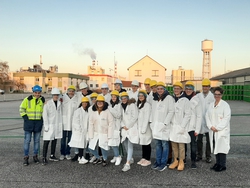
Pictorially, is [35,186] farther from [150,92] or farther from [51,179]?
[150,92]

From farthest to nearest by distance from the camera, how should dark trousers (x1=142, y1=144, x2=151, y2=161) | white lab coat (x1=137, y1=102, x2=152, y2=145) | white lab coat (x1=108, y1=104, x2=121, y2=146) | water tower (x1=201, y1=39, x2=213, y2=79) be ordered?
water tower (x1=201, y1=39, x2=213, y2=79)
dark trousers (x1=142, y1=144, x2=151, y2=161)
white lab coat (x1=108, y1=104, x2=121, y2=146)
white lab coat (x1=137, y1=102, x2=152, y2=145)

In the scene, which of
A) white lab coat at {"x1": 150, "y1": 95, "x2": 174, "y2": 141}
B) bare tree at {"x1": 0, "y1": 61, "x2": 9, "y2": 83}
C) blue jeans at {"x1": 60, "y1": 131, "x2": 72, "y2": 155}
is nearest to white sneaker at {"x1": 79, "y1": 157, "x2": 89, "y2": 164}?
blue jeans at {"x1": 60, "y1": 131, "x2": 72, "y2": 155}

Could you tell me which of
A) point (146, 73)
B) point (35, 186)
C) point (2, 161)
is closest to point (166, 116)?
point (35, 186)

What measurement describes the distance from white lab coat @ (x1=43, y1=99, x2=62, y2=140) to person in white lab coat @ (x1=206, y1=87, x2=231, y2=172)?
3276 mm

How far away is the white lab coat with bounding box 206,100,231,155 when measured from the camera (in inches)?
173

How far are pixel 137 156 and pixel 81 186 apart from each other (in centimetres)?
204

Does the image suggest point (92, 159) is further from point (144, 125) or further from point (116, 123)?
point (144, 125)

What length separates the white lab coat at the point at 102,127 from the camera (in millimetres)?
4793

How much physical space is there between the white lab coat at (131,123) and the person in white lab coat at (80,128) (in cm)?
90

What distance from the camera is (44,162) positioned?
16.3ft

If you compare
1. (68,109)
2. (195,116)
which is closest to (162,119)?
(195,116)

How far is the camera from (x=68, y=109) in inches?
205

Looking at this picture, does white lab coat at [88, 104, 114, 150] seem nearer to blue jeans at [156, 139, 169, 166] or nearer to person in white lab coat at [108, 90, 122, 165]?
person in white lab coat at [108, 90, 122, 165]

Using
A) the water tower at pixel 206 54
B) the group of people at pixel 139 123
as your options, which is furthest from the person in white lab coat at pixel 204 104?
the water tower at pixel 206 54
